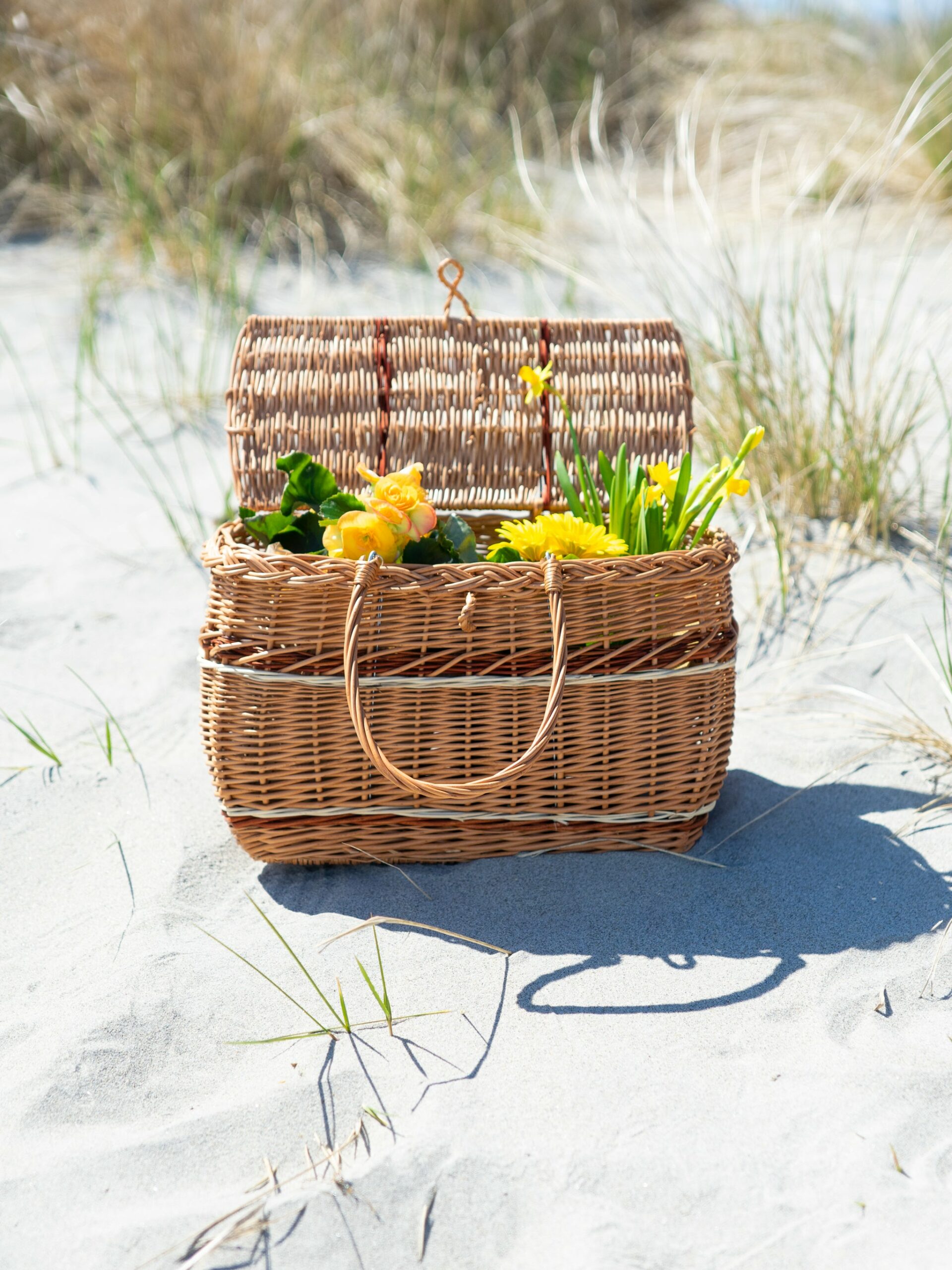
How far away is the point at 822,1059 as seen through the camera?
1410 millimetres

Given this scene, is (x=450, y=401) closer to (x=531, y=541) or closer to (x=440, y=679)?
(x=531, y=541)

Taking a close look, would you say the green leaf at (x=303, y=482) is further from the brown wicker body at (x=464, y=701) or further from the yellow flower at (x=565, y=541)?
the yellow flower at (x=565, y=541)

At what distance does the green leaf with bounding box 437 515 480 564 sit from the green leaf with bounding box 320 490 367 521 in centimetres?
15

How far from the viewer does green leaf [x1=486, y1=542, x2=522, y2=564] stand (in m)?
1.83

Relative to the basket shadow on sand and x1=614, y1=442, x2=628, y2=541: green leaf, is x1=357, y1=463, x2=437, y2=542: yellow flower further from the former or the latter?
the basket shadow on sand

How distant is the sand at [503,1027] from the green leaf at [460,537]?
53cm

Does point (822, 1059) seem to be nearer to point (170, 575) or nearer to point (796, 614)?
point (796, 614)

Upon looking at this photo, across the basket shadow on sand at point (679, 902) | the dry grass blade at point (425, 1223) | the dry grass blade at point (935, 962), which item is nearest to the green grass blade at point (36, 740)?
the basket shadow on sand at point (679, 902)

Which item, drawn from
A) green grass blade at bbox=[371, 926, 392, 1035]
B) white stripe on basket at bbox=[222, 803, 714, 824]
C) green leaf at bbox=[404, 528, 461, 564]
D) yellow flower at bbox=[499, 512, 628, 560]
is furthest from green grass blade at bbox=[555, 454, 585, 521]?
green grass blade at bbox=[371, 926, 392, 1035]

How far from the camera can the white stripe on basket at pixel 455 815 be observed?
1.75 meters

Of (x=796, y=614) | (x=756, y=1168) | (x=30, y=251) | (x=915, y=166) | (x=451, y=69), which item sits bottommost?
(x=756, y=1168)

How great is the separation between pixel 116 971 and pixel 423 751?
547mm

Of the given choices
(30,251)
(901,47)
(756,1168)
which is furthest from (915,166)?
(756,1168)

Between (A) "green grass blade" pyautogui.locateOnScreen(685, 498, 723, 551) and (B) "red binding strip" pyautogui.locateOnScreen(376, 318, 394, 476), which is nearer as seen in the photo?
(A) "green grass blade" pyautogui.locateOnScreen(685, 498, 723, 551)
